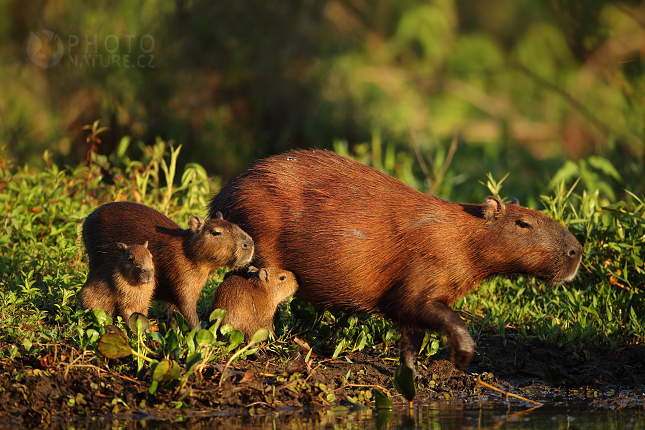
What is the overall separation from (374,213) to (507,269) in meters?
0.92

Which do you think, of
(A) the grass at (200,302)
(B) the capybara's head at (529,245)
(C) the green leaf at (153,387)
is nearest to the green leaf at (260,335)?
(A) the grass at (200,302)

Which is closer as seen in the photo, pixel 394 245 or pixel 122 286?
pixel 122 286

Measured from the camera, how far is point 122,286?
4844mm

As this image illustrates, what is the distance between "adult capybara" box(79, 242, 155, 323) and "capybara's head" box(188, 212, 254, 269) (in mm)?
314

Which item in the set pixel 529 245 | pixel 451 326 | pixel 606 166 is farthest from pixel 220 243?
pixel 606 166

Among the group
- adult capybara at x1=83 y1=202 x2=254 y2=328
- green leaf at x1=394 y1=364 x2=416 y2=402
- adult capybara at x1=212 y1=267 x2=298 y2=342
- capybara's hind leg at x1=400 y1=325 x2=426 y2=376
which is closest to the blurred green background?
adult capybara at x1=83 y1=202 x2=254 y2=328

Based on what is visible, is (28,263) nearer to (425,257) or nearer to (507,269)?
(425,257)

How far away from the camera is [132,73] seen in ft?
32.4

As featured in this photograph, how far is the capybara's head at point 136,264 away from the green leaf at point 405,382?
5.20 ft

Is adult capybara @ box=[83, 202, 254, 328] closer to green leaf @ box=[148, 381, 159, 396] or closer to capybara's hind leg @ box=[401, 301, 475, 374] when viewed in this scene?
green leaf @ box=[148, 381, 159, 396]

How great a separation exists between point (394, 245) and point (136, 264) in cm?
160

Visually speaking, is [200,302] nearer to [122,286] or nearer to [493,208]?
[122,286]

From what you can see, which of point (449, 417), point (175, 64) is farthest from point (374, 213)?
point (175, 64)

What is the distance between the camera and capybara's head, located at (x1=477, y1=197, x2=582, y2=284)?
499 cm
